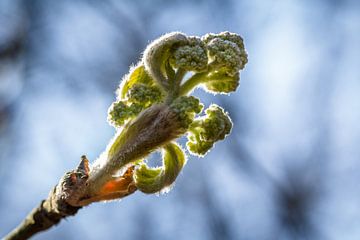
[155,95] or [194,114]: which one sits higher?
[155,95]

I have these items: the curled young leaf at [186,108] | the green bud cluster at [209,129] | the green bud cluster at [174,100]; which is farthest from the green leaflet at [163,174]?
the curled young leaf at [186,108]

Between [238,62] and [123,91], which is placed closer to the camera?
[238,62]

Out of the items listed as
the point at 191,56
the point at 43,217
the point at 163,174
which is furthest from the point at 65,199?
the point at 191,56

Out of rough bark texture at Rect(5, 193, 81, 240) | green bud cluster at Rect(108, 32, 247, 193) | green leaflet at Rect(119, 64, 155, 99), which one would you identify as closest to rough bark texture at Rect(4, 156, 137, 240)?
rough bark texture at Rect(5, 193, 81, 240)

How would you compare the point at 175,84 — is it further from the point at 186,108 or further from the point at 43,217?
the point at 43,217

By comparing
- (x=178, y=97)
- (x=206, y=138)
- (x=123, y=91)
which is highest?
(x=123, y=91)

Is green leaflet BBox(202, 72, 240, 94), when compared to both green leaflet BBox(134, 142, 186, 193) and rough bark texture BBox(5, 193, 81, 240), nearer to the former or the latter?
green leaflet BBox(134, 142, 186, 193)

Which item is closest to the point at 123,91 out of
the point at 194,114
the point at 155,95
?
the point at 155,95

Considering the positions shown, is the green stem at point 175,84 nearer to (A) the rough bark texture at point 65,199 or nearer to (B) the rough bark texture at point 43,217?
(A) the rough bark texture at point 65,199

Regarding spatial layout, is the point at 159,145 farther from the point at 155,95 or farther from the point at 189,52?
the point at 189,52
